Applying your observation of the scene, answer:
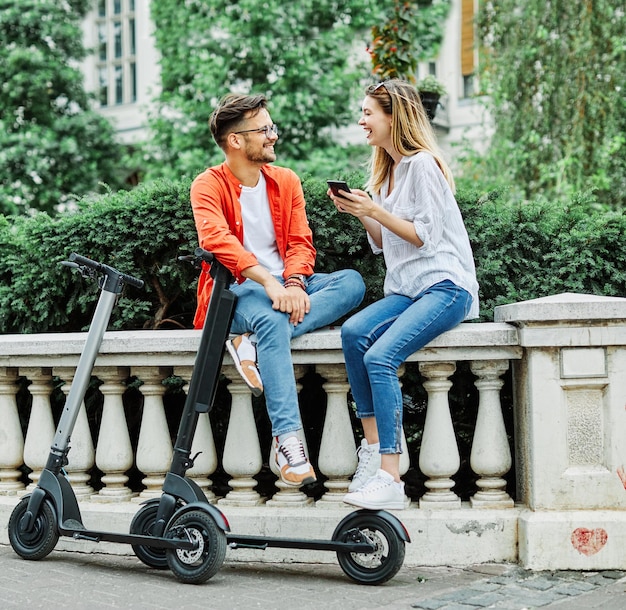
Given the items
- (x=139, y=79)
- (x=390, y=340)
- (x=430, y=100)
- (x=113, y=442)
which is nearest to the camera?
(x=390, y=340)

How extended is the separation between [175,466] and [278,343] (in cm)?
71

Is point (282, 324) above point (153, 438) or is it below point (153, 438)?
above

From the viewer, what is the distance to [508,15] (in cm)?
1315

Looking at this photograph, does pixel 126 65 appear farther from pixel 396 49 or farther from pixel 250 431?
pixel 250 431

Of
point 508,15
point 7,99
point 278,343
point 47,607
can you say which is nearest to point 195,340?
point 278,343

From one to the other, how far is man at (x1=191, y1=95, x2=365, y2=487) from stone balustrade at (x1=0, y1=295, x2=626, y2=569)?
0.20 metres

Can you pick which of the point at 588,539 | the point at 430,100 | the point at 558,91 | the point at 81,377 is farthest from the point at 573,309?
the point at 558,91

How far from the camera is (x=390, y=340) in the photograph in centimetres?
385

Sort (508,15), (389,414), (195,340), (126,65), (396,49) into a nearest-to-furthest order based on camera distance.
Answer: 1. (389,414)
2. (195,340)
3. (396,49)
4. (508,15)
5. (126,65)

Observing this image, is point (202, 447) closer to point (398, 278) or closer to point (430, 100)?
point (398, 278)

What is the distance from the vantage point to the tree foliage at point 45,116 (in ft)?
56.7

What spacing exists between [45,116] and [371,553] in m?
16.2

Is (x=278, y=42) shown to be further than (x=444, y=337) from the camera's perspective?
Yes

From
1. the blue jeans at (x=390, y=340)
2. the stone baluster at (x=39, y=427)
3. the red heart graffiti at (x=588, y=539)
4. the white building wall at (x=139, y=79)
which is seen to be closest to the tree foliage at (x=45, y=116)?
the white building wall at (x=139, y=79)
